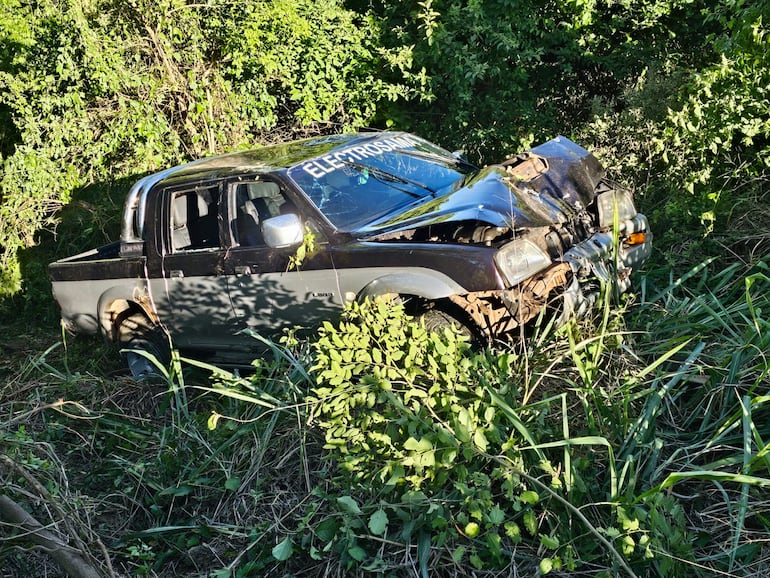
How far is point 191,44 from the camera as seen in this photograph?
27.7 ft

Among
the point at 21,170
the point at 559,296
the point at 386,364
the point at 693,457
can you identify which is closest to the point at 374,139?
the point at 559,296

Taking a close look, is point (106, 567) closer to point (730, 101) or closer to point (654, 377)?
point (654, 377)

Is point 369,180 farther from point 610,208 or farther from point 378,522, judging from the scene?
point 378,522

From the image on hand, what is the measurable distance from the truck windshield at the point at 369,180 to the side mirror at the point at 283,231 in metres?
0.21

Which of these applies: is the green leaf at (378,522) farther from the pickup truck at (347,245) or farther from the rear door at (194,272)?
the rear door at (194,272)

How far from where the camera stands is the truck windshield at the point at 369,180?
16.4 ft

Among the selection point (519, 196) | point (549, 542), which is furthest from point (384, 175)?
point (549, 542)

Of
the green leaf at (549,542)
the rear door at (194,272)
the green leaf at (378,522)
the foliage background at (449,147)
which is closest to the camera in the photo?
the green leaf at (549,542)

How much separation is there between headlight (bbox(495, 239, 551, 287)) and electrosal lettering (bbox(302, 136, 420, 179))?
5.25ft

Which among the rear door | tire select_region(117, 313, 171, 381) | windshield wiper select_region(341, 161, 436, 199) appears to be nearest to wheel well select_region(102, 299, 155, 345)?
tire select_region(117, 313, 171, 381)

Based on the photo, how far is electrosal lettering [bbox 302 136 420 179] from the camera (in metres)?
5.20

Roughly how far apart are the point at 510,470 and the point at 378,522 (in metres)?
0.59

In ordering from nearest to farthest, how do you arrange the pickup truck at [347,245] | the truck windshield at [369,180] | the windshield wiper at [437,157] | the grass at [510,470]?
1. the grass at [510,470]
2. the pickup truck at [347,245]
3. the truck windshield at [369,180]
4. the windshield wiper at [437,157]

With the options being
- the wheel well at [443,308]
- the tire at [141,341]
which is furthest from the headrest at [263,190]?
the tire at [141,341]
